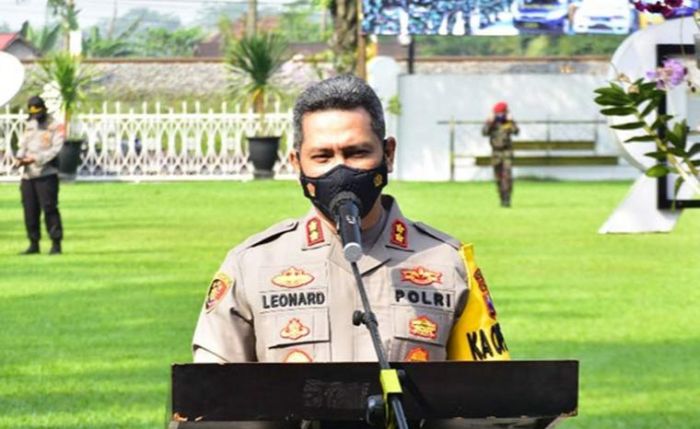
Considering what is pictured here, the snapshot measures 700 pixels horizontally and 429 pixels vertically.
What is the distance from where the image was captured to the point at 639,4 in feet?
26.1

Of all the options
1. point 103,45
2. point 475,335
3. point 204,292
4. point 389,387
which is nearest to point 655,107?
point 475,335

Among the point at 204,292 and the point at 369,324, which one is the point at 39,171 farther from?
the point at 369,324

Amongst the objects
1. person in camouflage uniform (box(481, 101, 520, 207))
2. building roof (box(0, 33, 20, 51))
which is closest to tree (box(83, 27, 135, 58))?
building roof (box(0, 33, 20, 51))

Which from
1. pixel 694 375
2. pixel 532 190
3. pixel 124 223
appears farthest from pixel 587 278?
pixel 532 190

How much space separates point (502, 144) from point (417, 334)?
2996cm

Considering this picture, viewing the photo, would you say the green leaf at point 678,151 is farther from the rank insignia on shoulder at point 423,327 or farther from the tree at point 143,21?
the tree at point 143,21

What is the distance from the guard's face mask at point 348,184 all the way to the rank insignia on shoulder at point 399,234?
0.14 meters

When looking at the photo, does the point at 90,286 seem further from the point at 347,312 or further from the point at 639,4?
the point at 347,312

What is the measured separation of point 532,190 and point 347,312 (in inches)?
1524

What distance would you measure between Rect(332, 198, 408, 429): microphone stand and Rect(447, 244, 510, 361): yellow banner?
1.15 feet

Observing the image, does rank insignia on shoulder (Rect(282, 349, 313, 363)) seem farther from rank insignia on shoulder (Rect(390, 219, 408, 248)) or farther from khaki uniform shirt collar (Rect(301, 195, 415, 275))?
rank insignia on shoulder (Rect(390, 219, 408, 248))

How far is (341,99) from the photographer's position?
557cm

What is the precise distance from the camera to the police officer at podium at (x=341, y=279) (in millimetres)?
5477

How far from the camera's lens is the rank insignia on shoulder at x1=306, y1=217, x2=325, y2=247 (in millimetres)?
5586
